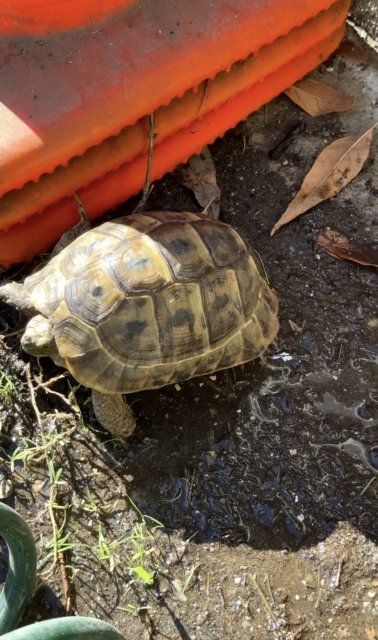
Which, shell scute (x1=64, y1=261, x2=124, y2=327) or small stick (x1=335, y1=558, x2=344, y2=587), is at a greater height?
shell scute (x1=64, y1=261, x2=124, y2=327)

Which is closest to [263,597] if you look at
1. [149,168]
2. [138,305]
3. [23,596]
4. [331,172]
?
[23,596]

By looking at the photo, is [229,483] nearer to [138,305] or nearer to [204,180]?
[138,305]

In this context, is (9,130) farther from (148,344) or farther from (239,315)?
(239,315)

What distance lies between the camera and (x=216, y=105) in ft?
9.70

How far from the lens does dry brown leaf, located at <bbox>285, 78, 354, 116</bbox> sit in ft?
10.9

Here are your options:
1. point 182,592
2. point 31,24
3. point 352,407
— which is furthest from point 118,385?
point 31,24

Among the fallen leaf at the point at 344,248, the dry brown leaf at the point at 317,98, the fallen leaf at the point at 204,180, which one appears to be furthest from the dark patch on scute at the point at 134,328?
the dry brown leaf at the point at 317,98

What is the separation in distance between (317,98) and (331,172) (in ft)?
1.60

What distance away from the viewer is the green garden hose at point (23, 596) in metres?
1.82

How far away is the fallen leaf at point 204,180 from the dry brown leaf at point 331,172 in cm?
32

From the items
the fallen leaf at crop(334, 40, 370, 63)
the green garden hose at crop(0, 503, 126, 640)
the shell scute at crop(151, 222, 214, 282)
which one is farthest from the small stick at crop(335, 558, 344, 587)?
the fallen leaf at crop(334, 40, 370, 63)

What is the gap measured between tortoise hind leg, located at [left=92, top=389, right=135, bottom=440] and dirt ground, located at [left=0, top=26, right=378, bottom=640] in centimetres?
9

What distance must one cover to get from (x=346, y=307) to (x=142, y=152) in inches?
44.0

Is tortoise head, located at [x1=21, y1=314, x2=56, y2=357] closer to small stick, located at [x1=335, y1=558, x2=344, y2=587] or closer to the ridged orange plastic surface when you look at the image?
the ridged orange plastic surface
